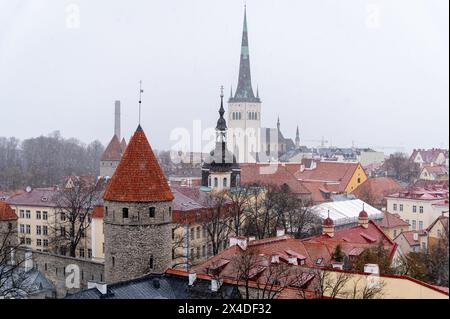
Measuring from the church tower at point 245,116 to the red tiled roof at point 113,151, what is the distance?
43.0 ft

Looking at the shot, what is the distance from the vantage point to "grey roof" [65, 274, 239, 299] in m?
8.83

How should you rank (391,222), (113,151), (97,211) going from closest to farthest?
(97,211) < (391,222) < (113,151)

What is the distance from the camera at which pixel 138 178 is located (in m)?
10.8

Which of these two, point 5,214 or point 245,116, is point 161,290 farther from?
point 245,116

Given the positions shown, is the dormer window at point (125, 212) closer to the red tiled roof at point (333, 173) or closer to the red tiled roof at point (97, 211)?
the red tiled roof at point (97, 211)

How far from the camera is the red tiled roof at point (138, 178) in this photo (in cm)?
1066

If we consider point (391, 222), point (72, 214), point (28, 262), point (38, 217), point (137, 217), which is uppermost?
point (137, 217)

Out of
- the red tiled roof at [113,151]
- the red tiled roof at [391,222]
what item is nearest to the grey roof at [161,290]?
the red tiled roof at [391,222]

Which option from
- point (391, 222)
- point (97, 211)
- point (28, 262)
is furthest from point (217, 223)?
point (391, 222)

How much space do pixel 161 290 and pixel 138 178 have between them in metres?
2.02

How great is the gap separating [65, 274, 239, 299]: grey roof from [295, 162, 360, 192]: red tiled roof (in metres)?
19.5

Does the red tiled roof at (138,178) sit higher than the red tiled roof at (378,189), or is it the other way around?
the red tiled roof at (138,178)

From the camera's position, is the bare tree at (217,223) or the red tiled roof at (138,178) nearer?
the red tiled roof at (138,178)
